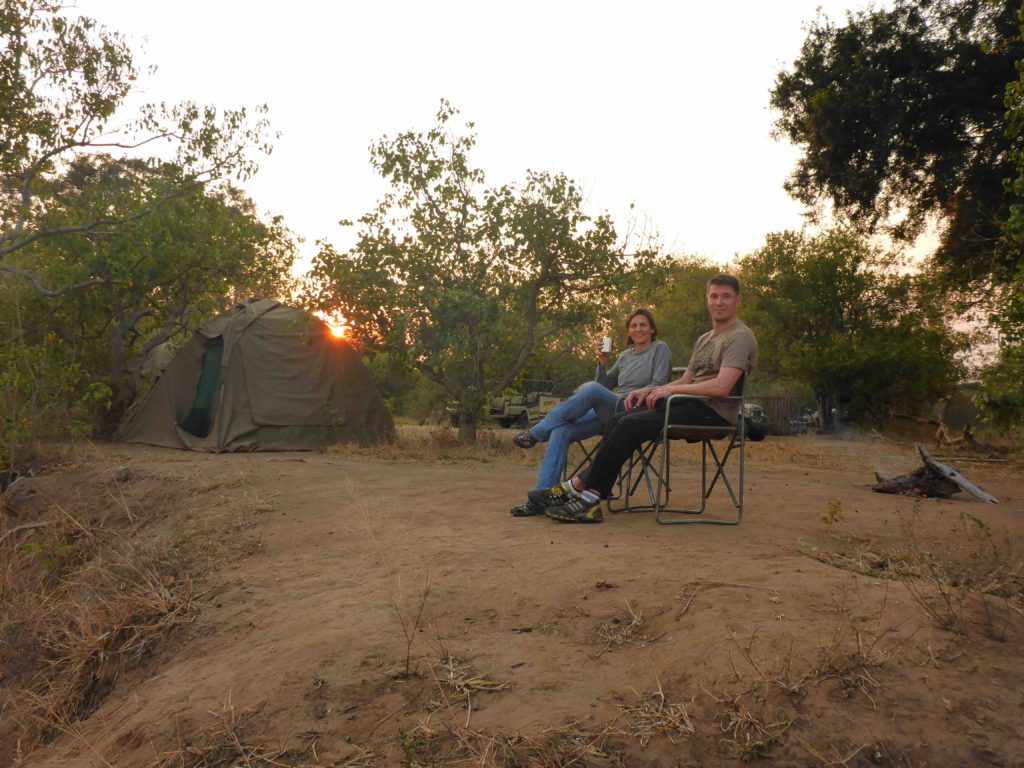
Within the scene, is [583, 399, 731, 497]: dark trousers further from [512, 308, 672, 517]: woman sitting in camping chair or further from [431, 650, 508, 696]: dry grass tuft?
[431, 650, 508, 696]: dry grass tuft

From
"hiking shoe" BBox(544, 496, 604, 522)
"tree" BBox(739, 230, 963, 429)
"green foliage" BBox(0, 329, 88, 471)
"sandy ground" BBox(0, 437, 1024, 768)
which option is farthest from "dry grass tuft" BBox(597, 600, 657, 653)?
"tree" BBox(739, 230, 963, 429)

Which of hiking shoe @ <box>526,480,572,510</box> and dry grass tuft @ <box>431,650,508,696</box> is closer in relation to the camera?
dry grass tuft @ <box>431,650,508,696</box>

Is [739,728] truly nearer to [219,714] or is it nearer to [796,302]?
[219,714]

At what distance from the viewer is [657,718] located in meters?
2.30

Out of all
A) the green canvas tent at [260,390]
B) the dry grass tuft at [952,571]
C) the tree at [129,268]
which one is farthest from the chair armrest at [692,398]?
the tree at [129,268]

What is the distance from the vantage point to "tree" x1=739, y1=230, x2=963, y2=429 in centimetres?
2195

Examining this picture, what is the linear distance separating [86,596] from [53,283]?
28.0 ft

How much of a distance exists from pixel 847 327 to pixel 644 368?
20052 mm

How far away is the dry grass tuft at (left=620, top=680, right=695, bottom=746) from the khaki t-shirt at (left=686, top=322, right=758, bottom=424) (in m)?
2.58

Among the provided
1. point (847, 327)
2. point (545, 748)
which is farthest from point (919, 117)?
point (545, 748)

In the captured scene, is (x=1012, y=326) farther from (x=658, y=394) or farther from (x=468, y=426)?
(x=468, y=426)

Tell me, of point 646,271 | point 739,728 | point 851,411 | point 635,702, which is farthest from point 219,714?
point 851,411

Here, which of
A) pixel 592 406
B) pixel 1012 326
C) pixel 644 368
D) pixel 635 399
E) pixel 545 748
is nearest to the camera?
pixel 545 748

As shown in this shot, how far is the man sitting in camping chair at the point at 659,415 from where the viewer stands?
4.68 m
